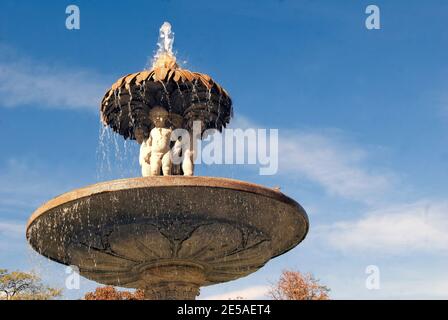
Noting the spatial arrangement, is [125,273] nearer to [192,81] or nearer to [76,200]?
[76,200]

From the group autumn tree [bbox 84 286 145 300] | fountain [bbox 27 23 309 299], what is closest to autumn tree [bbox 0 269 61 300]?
autumn tree [bbox 84 286 145 300]

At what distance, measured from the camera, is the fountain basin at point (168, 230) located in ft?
31.6

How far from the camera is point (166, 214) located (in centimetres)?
1027

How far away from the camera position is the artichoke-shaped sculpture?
11508 millimetres

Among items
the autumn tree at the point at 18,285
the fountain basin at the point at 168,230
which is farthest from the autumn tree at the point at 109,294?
the fountain basin at the point at 168,230

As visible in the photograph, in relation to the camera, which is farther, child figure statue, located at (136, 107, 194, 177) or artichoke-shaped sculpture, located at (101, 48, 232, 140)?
child figure statue, located at (136, 107, 194, 177)

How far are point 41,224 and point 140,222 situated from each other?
1.59m

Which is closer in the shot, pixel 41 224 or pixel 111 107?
pixel 41 224

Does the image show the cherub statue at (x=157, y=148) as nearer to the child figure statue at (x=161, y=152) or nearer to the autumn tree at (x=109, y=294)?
the child figure statue at (x=161, y=152)

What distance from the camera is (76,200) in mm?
9727

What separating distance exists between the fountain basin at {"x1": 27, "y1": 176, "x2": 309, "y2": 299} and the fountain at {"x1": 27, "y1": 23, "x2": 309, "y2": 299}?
0.02 m

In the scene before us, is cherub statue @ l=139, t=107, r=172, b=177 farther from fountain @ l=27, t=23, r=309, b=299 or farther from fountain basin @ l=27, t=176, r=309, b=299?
fountain basin @ l=27, t=176, r=309, b=299
